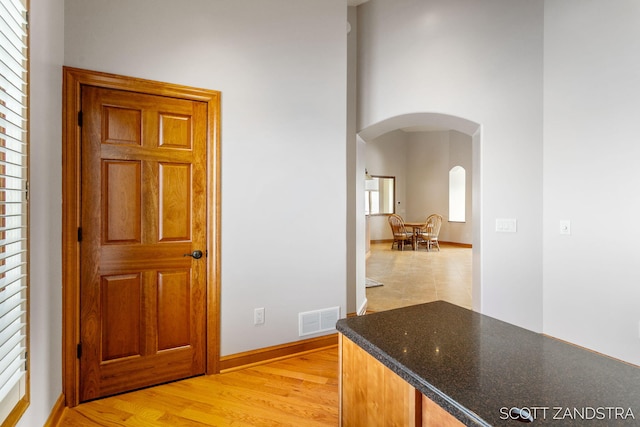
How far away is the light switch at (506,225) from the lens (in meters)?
3.31

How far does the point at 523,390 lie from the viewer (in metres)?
0.77

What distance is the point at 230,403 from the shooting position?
228 cm

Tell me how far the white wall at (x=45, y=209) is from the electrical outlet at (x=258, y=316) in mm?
1326

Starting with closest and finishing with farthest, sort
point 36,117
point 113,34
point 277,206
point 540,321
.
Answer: point 36,117 < point 113,34 < point 277,206 < point 540,321

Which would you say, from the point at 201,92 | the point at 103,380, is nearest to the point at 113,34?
the point at 201,92

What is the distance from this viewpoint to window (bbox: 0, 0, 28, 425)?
125 cm

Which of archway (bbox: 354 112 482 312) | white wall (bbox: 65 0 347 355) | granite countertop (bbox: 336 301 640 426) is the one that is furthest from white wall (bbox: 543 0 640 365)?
granite countertop (bbox: 336 301 640 426)

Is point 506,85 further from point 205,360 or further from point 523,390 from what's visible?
point 205,360

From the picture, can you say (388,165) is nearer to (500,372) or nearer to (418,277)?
(418,277)

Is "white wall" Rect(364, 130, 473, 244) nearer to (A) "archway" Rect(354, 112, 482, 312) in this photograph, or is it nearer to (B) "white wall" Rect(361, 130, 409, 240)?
(B) "white wall" Rect(361, 130, 409, 240)

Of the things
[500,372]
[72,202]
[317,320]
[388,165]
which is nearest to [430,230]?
[388,165]

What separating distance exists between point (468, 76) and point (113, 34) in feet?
10.5

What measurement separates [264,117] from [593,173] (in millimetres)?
2940

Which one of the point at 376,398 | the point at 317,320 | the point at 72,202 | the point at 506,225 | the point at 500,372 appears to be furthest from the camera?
the point at 506,225
